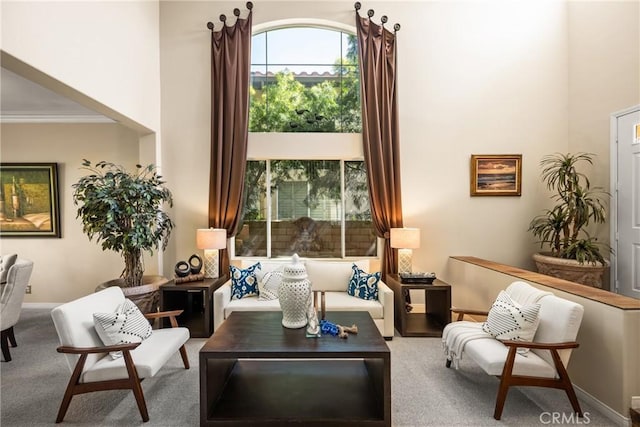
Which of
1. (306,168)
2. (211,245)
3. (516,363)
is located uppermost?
(306,168)

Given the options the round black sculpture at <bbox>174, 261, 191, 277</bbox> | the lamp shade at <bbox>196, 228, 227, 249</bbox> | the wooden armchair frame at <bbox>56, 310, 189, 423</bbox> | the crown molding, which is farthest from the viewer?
the crown molding

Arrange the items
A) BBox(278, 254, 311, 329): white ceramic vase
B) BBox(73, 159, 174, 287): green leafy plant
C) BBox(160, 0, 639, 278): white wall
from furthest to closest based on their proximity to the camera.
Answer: BBox(160, 0, 639, 278): white wall → BBox(73, 159, 174, 287): green leafy plant → BBox(278, 254, 311, 329): white ceramic vase

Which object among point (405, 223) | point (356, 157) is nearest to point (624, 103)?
point (405, 223)

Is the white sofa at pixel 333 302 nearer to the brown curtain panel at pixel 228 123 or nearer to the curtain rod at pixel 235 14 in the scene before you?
the brown curtain panel at pixel 228 123

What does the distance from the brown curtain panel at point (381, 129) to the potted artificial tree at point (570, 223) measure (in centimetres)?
195

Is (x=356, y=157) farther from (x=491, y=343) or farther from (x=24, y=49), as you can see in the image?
(x=24, y=49)

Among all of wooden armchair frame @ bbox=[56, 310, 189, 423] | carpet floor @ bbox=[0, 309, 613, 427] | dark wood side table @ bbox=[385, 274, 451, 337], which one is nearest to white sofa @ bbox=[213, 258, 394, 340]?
dark wood side table @ bbox=[385, 274, 451, 337]

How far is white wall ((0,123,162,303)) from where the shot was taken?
470 cm

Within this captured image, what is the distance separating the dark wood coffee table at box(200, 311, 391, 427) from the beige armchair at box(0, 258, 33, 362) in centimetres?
237

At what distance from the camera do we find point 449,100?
4562 mm

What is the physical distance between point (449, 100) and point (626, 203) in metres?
2.51

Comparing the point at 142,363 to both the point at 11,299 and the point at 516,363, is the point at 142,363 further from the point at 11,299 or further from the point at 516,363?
the point at 516,363

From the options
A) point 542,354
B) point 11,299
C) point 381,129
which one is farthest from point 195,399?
point 381,129

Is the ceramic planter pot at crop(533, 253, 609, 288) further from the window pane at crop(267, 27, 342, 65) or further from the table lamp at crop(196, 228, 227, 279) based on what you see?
the table lamp at crop(196, 228, 227, 279)
